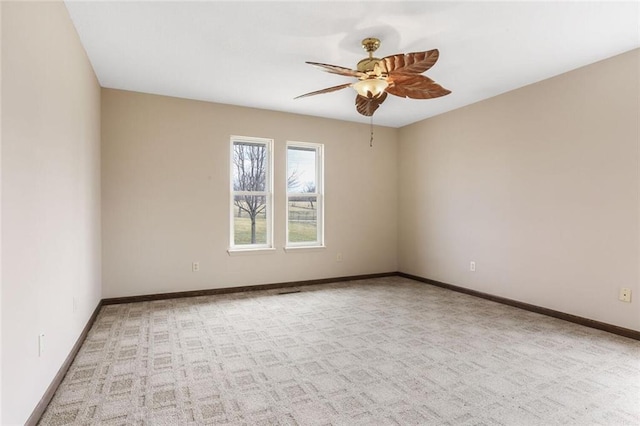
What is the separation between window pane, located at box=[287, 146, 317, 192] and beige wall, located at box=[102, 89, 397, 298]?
185 millimetres

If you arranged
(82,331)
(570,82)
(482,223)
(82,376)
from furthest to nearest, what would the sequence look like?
(482,223)
(570,82)
(82,331)
(82,376)

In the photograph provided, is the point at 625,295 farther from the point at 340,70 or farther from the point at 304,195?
the point at 304,195

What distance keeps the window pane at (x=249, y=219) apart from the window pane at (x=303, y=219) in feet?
1.44

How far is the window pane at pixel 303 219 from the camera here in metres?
5.21

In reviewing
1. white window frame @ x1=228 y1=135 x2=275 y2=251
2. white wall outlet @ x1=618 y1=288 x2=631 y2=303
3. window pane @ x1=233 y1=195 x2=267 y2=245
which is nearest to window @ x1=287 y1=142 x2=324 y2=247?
white window frame @ x1=228 y1=135 x2=275 y2=251

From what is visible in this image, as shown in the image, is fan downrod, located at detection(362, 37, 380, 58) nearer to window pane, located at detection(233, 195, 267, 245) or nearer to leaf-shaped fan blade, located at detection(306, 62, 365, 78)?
leaf-shaped fan blade, located at detection(306, 62, 365, 78)

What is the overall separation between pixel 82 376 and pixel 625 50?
5.07 metres

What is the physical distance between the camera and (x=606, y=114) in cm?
320

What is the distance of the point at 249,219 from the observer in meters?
4.89

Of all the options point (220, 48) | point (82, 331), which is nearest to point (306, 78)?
point (220, 48)

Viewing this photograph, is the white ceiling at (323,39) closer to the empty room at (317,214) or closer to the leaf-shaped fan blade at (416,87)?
the empty room at (317,214)

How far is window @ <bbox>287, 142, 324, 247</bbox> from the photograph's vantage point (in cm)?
518

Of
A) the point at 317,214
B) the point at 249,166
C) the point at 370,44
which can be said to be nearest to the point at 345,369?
the point at 370,44

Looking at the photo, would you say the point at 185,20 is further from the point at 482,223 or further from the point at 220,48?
the point at 482,223
